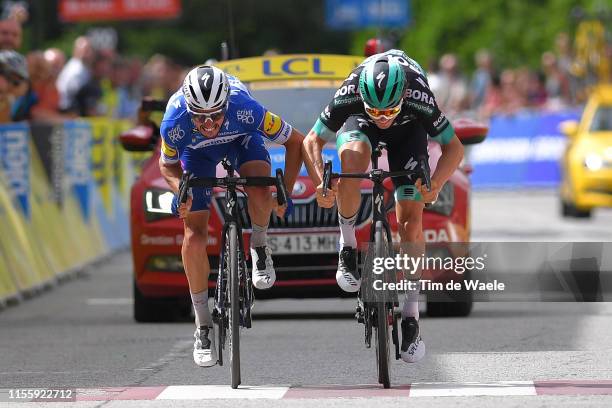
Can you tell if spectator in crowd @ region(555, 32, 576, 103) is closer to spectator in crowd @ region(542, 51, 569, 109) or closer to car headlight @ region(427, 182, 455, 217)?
spectator in crowd @ region(542, 51, 569, 109)

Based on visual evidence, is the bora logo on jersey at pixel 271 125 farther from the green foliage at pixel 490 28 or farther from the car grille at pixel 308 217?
the green foliage at pixel 490 28

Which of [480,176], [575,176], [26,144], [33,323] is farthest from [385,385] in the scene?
[480,176]

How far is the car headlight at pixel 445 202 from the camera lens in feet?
43.6

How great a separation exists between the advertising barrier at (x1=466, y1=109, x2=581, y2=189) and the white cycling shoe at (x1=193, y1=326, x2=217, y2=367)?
24634mm

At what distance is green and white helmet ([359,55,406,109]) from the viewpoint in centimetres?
974

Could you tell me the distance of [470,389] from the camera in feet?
31.9

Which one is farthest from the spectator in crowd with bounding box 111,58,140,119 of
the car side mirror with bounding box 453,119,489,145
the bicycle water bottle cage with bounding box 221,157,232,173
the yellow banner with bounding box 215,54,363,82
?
the bicycle water bottle cage with bounding box 221,157,232,173

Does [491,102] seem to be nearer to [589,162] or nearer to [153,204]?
[589,162]

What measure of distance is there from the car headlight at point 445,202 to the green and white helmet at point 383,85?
355 centimetres

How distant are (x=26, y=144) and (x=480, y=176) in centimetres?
1949

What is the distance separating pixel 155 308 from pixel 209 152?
346cm

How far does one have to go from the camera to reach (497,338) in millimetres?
12445

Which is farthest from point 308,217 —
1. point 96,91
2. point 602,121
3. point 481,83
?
point 481,83

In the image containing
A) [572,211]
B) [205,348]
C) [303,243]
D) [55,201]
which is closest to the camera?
[205,348]
